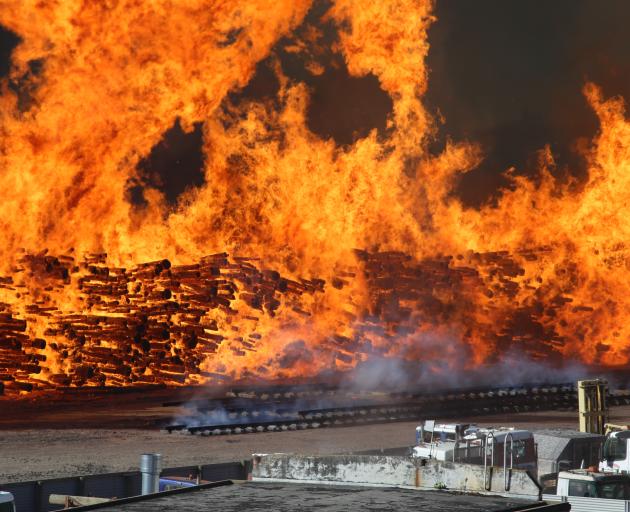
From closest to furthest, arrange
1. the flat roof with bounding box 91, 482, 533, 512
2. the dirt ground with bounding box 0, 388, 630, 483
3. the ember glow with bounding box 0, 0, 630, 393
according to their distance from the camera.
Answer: the flat roof with bounding box 91, 482, 533, 512 < the dirt ground with bounding box 0, 388, 630, 483 < the ember glow with bounding box 0, 0, 630, 393

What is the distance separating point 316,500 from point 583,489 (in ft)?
21.5

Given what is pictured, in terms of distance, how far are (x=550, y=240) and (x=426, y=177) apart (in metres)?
6.84

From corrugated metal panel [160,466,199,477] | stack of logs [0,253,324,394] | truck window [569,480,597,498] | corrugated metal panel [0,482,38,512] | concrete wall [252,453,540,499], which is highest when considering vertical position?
stack of logs [0,253,324,394]

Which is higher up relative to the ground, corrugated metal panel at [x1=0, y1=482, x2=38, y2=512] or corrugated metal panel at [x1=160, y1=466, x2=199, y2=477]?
corrugated metal panel at [x1=160, y1=466, x2=199, y2=477]

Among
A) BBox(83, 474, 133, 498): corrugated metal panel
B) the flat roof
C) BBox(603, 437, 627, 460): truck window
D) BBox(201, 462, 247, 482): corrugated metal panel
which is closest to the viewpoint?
the flat roof

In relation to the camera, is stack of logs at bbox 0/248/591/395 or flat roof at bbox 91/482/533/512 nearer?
flat roof at bbox 91/482/533/512

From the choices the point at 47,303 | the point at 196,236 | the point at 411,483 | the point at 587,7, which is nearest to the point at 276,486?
the point at 411,483

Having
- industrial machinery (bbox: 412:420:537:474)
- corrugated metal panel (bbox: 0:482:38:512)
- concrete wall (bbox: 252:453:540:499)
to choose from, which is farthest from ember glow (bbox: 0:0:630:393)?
concrete wall (bbox: 252:453:540:499)

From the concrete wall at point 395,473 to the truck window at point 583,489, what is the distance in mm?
4795

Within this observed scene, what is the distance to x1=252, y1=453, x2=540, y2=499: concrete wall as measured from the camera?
36.0ft

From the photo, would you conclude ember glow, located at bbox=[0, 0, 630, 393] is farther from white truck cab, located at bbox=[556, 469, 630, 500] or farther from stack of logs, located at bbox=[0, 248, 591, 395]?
white truck cab, located at bbox=[556, 469, 630, 500]

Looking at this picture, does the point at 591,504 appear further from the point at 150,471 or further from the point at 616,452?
the point at 150,471

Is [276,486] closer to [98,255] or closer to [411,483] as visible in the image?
[411,483]

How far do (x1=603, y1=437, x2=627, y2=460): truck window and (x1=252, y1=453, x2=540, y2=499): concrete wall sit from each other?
8.01 meters
